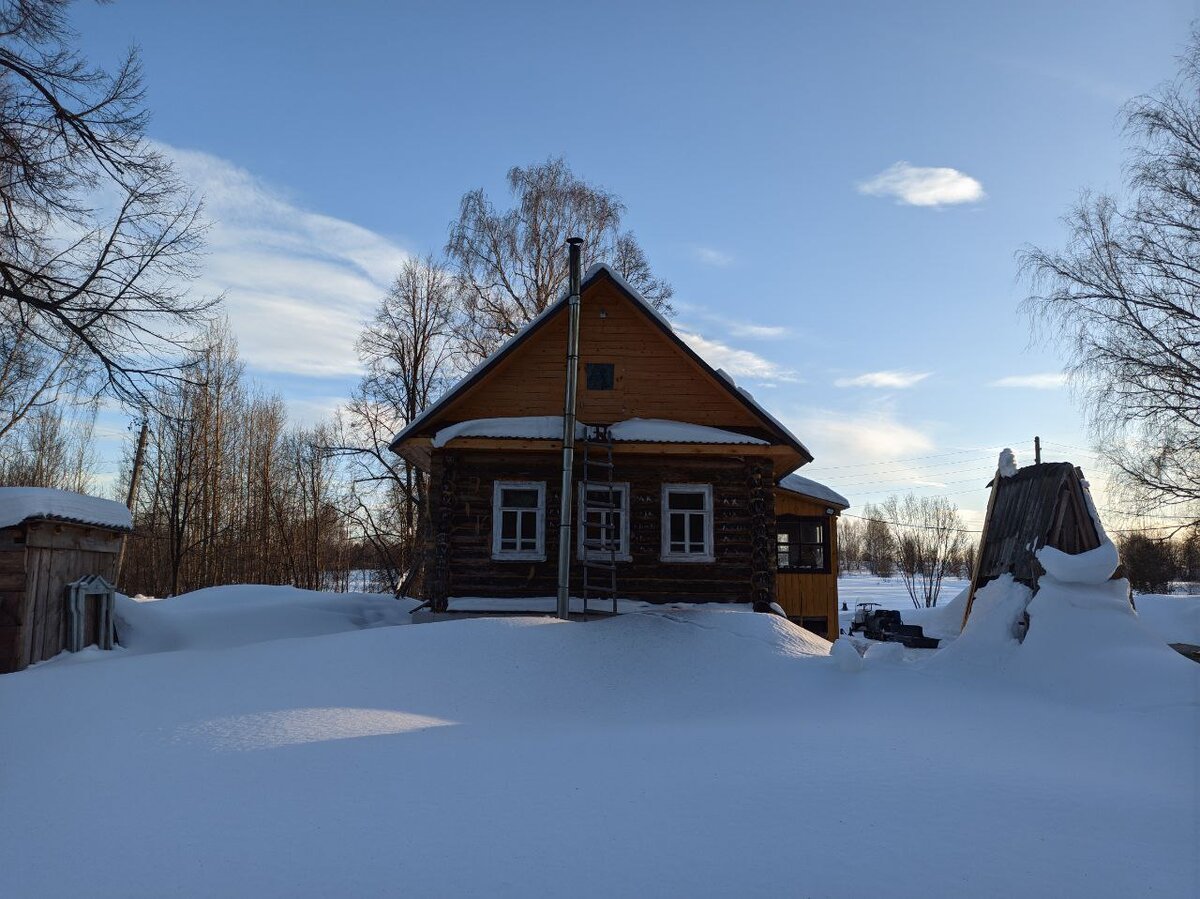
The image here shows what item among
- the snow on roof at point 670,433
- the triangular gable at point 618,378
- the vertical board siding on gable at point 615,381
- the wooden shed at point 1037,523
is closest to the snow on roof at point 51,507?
the triangular gable at point 618,378

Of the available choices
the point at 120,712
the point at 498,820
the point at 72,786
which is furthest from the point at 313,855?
the point at 120,712

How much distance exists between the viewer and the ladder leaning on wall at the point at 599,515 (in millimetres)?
13789

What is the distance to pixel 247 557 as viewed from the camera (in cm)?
3603

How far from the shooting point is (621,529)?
576 inches

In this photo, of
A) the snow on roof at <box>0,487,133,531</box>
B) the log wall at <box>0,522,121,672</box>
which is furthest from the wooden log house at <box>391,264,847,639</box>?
the log wall at <box>0,522,121,672</box>

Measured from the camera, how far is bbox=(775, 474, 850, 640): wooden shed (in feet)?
70.9

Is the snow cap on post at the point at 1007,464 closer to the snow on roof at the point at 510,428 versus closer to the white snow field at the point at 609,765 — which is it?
the white snow field at the point at 609,765

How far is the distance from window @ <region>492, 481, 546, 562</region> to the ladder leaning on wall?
0.78 m

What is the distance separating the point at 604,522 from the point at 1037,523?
6829 millimetres

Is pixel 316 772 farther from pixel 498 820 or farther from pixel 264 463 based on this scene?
pixel 264 463

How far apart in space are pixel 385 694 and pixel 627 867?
15.6 feet

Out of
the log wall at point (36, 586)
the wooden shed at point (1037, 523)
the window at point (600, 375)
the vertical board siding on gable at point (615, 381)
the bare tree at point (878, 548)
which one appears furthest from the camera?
the bare tree at point (878, 548)

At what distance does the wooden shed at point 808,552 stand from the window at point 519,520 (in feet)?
28.4

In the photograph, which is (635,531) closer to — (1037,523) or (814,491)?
(1037,523)
